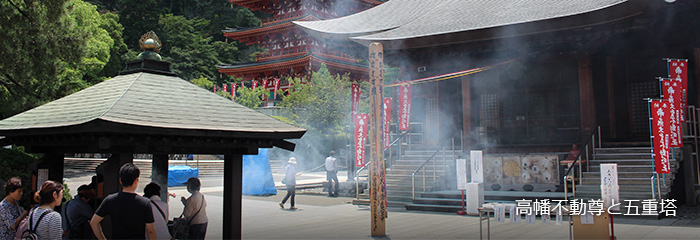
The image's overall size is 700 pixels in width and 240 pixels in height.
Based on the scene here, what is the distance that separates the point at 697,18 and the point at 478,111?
6067mm

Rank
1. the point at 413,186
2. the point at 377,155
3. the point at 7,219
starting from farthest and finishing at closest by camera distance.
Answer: the point at 413,186 < the point at 377,155 < the point at 7,219

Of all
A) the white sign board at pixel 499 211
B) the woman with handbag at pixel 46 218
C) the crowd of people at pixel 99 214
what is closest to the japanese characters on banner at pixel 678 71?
the white sign board at pixel 499 211

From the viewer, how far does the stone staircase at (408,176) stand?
45.7 ft

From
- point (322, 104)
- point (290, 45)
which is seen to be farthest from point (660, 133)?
point (290, 45)

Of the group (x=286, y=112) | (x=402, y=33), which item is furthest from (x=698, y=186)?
(x=286, y=112)

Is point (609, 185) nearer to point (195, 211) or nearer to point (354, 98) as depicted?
point (195, 211)

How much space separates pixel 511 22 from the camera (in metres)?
12.4

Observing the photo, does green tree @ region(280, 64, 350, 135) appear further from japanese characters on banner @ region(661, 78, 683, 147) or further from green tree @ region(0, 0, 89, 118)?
japanese characters on banner @ region(661, 78, 683, 147)

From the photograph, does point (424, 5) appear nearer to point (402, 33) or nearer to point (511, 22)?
point (402, 33)

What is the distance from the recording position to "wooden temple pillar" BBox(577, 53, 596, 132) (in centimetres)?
1295

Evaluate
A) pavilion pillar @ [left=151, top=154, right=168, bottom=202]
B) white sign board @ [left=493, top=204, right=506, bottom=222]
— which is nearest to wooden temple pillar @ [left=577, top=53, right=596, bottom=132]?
white sign board @ [left=493, top=204, right=506, bottom=222]

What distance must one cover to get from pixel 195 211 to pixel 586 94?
10.6 metres

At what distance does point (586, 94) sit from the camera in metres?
13.0

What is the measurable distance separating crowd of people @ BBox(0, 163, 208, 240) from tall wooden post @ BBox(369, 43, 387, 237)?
327 cm
